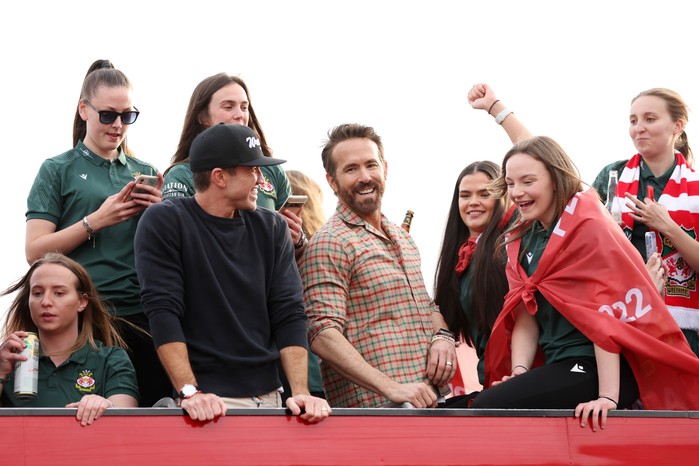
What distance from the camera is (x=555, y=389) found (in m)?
4.38

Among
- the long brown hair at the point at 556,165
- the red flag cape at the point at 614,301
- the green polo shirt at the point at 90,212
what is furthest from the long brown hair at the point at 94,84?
the red flag cape at the point at 614,301

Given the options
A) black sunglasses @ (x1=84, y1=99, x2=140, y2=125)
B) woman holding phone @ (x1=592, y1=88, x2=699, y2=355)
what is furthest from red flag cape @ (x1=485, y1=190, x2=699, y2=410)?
black sunglasses @ (x1=84, y1=99, x2=140, y2=125)

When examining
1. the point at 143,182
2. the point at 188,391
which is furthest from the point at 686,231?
the point at 188,391

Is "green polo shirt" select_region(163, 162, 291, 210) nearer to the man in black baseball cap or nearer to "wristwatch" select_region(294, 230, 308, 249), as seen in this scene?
"wristwatch" select_region(294, 230, 308, 249)

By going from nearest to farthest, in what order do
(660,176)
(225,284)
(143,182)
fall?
(225,284)
(143,182)
(660,176)

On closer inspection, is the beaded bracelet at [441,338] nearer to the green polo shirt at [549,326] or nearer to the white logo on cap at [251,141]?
the green polo shirt at [549,326]

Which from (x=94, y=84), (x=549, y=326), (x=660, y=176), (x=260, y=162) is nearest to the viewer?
(x=260, y=162)

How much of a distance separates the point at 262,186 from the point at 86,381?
A: 1397mm

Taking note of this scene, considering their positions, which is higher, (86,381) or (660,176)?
(660,176)

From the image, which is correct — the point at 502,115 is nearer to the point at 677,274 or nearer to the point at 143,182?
the point at 677,274

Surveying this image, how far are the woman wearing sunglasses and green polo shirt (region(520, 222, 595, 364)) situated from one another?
176 cm

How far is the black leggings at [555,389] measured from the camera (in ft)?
14.3

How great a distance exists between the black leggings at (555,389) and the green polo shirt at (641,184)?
1093 millimetres

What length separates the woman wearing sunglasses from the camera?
4.75 meters
